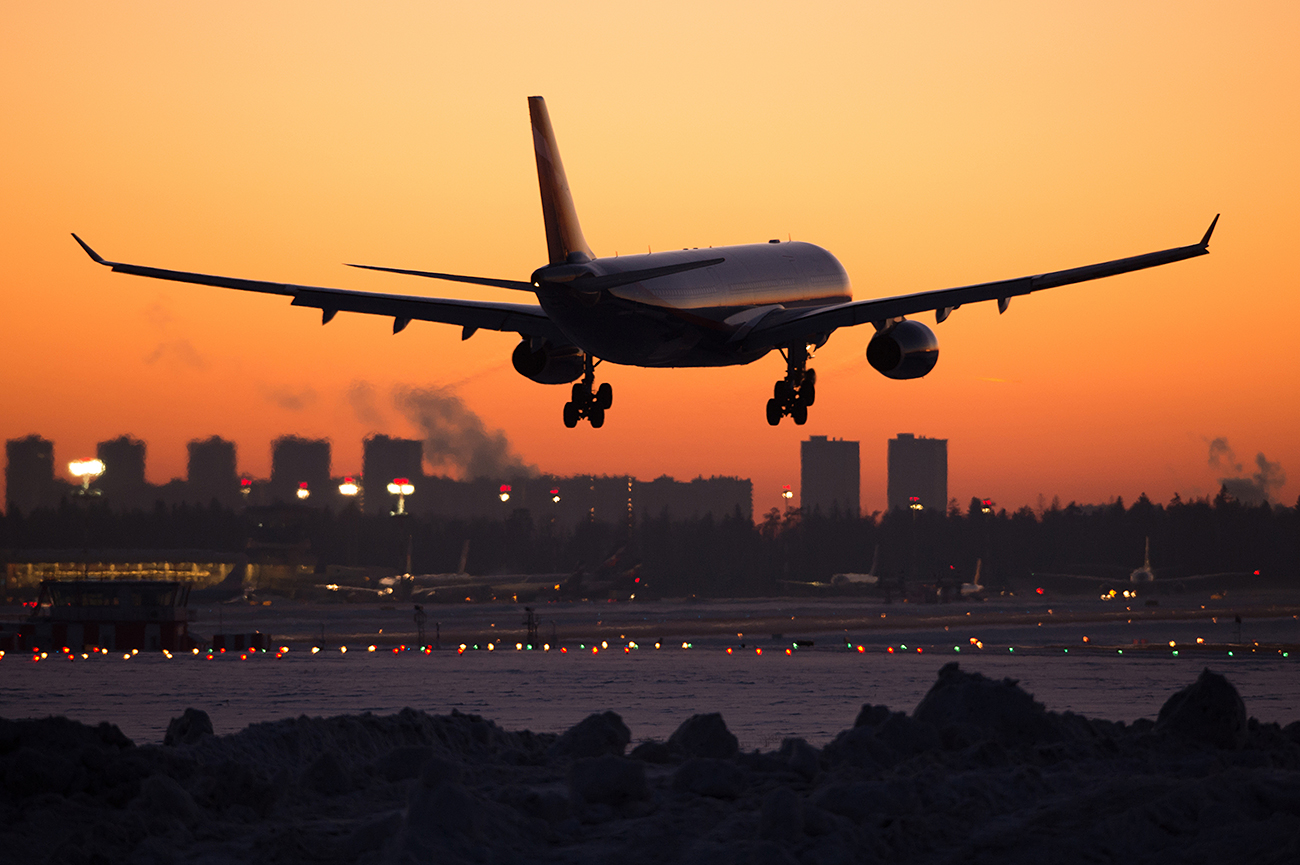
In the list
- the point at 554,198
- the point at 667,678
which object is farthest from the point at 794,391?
the point at 667,678

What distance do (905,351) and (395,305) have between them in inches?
555

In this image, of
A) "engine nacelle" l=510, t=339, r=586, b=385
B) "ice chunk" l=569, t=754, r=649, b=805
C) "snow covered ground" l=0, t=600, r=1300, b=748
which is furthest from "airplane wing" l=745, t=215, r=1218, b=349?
"ice chunk" l=569, t=754, r=649, b=805

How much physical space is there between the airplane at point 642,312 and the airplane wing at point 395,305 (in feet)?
0.12

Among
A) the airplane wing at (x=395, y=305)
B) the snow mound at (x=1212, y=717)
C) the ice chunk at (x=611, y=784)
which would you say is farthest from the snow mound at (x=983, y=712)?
the airplane wing at (x=395, y=305)

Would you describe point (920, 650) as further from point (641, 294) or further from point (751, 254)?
point (641, 294)

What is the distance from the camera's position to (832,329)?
43.2 metres

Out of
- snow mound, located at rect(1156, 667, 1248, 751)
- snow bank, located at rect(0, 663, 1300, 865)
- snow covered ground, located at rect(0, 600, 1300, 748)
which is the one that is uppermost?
snow mound, located at rect(1156, 667, 1248, 751)

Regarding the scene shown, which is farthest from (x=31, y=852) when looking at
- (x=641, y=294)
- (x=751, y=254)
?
(x=751, y=254)

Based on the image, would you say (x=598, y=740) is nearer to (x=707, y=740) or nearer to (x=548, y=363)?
(x=707, y=740)

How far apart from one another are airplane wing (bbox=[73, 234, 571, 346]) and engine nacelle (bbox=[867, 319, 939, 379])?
880 centimetres

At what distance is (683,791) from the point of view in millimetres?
24531

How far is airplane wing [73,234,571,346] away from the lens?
39031 mm

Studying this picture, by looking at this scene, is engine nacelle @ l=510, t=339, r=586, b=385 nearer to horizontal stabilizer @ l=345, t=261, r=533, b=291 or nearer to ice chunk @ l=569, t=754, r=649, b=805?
horizontal stabilizer @ l=345, t=261, r=533, b=291

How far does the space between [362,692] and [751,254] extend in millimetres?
22392
